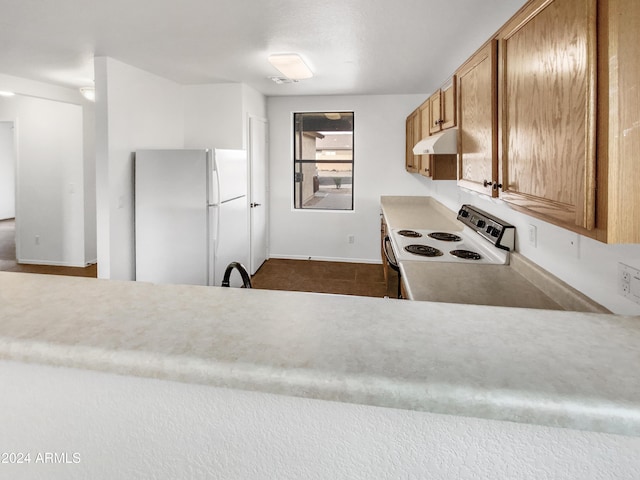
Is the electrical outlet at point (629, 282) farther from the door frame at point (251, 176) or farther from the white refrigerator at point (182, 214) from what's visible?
the door frame at point (251, 176)

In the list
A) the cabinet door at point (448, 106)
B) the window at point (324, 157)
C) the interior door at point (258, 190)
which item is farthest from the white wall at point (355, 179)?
the cabinet door at point (448, 106)

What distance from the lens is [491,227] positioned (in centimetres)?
263

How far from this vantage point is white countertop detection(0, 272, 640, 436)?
56cm

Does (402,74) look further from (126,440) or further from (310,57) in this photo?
(126,440)

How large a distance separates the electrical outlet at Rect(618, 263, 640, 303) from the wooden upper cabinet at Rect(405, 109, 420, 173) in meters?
3.00

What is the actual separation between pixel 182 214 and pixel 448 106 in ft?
8.07

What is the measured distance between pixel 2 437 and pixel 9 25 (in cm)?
318

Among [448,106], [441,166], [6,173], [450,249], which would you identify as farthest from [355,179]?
[6,173]

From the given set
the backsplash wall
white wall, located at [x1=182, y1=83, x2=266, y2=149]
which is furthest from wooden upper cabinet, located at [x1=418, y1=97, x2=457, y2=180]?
white wall, located at [x1=182, y1=83, x2=266, y2=149]

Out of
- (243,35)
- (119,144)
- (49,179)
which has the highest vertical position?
(243,35)

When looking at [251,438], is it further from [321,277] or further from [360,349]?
[321,277]

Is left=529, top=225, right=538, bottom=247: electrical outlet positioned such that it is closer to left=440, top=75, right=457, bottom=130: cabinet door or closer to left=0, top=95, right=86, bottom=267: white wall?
left=440, top=75, right=457, bottom=130: cabinet door

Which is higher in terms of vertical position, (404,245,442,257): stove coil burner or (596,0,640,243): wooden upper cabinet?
(596,0,640,243): wooden upper cabinet

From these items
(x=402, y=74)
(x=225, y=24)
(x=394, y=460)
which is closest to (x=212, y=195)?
(x=225, y=24)
